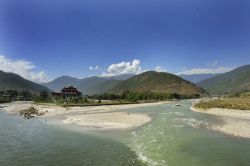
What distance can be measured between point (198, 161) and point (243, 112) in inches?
2131

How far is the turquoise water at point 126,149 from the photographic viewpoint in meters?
27.7

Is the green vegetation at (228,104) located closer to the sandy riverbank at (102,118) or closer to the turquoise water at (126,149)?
the sandy riverbank at (102,118)

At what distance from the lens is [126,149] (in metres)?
33.1

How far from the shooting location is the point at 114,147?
112ft

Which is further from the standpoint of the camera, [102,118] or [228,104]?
[228,104]

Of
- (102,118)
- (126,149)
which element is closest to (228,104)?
(102,118)

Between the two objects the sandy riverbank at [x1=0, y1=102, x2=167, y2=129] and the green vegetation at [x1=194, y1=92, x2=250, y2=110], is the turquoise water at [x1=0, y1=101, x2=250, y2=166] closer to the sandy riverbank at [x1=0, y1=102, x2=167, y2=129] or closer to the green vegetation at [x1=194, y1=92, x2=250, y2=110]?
the sandy riverbank at [x1=0, y1=102, x2=167, y2=129]

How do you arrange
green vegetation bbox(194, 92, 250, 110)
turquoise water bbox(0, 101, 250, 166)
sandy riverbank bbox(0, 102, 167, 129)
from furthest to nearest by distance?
1. green vegetation bbox(194, 92, 250, 110)
2. sandy riverbank bbox(0, 102, 167, 129)
3. turquoise water bbox(0, 101, 250, 166)

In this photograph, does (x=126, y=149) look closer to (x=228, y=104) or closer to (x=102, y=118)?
(x=102, y=118)

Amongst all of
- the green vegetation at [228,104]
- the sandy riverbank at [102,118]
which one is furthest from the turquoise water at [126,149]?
the green vegetation at [228,104]

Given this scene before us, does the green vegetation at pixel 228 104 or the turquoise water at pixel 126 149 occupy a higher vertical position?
the green vegetation at pixel 228 104

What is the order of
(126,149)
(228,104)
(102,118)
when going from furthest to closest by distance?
(228,104), (102,118), (126,149)

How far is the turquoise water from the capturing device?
27.7m

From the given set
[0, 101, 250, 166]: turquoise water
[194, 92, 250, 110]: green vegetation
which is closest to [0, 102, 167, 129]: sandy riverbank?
[0, 101, 250, 166]: turquoise water
